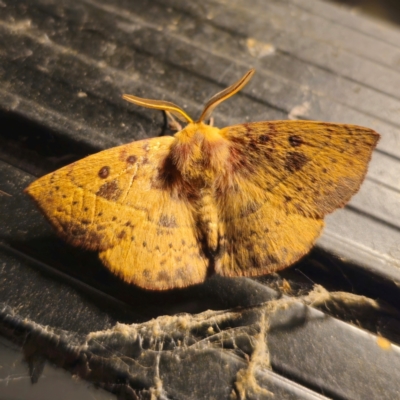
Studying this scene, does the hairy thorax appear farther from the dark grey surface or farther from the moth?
the dark grey surface

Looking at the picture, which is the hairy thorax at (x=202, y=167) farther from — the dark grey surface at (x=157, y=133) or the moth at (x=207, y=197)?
the dark grey surface at (x=157, y=133)

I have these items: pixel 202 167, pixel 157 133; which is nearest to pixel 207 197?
pixel 202 167

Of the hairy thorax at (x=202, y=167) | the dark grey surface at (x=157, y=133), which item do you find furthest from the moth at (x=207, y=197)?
the dark grey surface at (x=157, y=133)

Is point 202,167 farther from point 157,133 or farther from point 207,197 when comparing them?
point 157,133

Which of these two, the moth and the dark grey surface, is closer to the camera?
the moth

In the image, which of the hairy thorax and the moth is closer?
the moth

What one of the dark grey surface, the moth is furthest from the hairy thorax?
the dark grey surface
